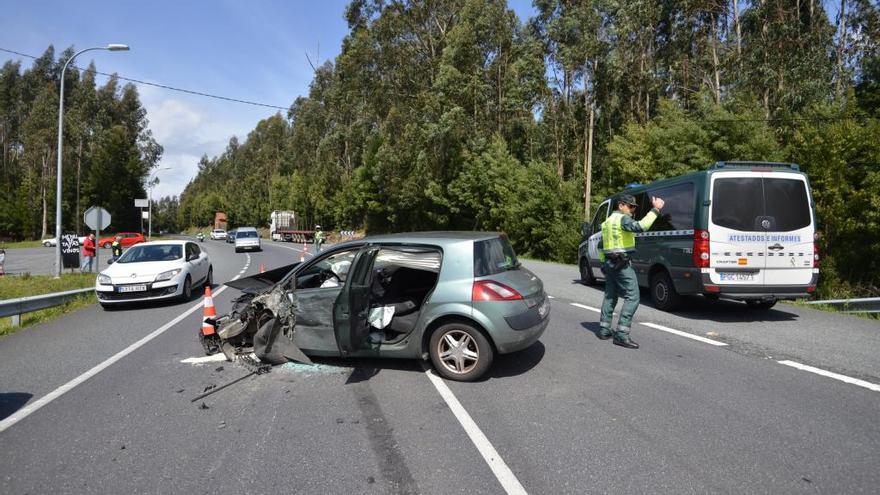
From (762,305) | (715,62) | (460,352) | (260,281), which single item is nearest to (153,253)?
(260,281)

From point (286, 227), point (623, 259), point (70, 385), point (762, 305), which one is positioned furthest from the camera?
point (286, 227)

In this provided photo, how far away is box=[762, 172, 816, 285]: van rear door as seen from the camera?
795 centimetres

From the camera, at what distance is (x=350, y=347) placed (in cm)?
503

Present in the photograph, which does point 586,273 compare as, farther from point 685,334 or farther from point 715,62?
point 715,62

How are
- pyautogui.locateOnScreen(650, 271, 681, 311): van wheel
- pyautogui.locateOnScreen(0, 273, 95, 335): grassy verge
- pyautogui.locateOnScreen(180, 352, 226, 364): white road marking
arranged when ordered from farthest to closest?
1. pyautogui.locateOnScreen(0, 273, 95, 335): grassy verge
2. pyautogui.locateOnScreen(650, 271, 681, 311): van wheel
3. pyautogui.locateOnScreen(180, 352, 226, 364): white road marking

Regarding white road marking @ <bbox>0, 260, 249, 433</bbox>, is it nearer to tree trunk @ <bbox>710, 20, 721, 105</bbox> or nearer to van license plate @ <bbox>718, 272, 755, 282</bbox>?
van license plate @ <bbox>718, 272, 755, 282</bbox>

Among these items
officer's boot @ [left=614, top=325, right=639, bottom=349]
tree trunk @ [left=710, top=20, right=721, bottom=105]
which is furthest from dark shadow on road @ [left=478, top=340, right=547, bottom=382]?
tree trunk @ [left=710, top=20, right=721, bottom=105]

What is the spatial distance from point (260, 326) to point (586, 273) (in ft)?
31.3

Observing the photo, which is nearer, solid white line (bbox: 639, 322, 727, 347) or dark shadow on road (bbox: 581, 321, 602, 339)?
solid white line (bbox: 639, 322, 727, 347)

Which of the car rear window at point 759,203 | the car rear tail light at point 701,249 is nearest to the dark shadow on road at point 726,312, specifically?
the car rear tail light at point 701,249

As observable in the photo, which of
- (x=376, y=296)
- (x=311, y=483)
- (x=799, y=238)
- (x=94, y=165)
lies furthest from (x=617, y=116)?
(x=94, y=165)

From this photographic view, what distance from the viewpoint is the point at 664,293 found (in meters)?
9.26

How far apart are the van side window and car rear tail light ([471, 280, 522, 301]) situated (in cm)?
471

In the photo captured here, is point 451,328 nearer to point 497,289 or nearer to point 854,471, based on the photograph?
point 497,289
